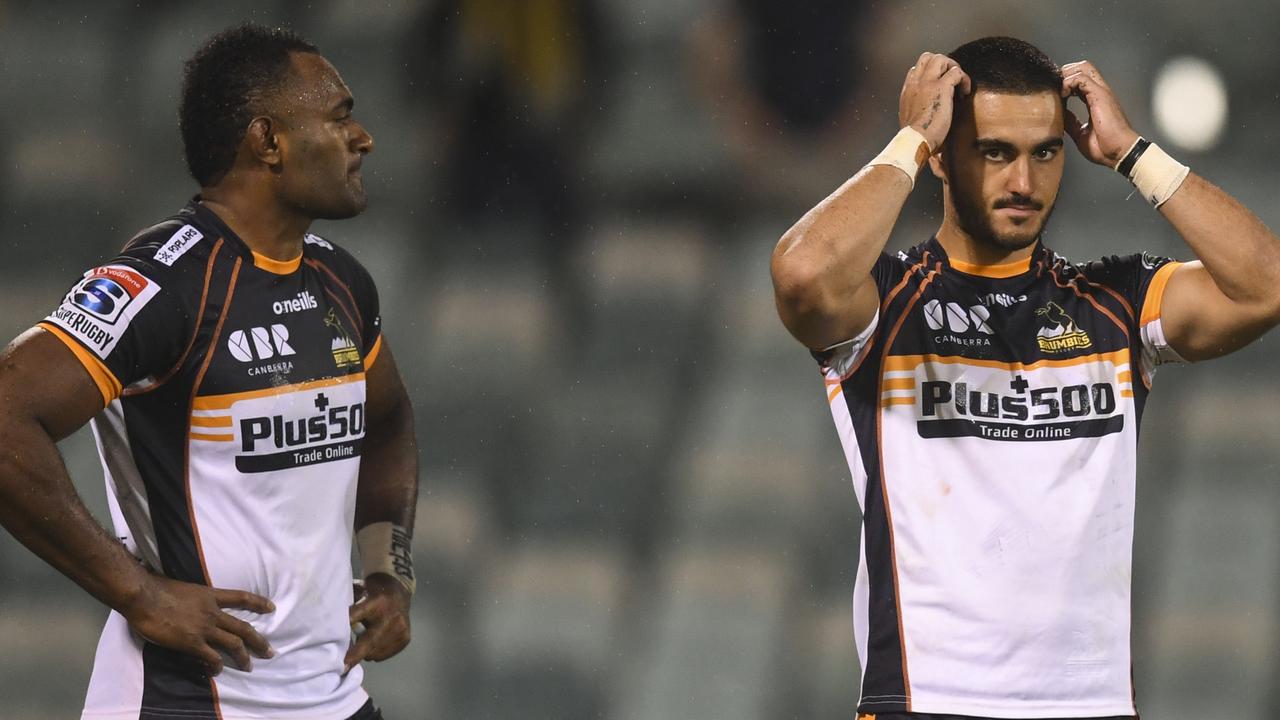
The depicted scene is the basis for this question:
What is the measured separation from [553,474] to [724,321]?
659 millimetres

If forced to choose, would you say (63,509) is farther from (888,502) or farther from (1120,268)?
(1120,268)

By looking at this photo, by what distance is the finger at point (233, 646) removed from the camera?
1969 mm

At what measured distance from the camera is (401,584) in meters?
2.36

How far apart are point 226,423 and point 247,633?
0.31 m

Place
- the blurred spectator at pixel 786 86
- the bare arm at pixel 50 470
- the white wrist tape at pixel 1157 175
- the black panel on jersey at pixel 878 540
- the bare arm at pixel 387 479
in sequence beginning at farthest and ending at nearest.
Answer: the blurred spectator at pixel 786 86 < the bare arm at pixel 387 479 < the white wrist tape at pixel 1157 175 < the black panel on jersey at pixel 878 540 < the bare arm at pixel 50 470

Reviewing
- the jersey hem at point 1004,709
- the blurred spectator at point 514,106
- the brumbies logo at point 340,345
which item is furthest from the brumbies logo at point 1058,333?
the blurred spectator at point 514,106

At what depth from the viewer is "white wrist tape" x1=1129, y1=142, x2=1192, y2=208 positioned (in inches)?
85.5

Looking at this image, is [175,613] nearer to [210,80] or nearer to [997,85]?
[210,80]

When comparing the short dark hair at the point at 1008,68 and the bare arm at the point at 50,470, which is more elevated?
the short dark hair at the point at 1008,68

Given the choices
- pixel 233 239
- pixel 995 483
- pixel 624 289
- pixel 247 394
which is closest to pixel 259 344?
pixel 247 394

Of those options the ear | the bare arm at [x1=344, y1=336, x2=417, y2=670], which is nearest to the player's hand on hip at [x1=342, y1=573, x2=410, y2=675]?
the bare arm at [x1=344, y1=336, x2=417, y2=670]

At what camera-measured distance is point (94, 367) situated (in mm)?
1893

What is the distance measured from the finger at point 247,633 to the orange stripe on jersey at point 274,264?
0.54 metres

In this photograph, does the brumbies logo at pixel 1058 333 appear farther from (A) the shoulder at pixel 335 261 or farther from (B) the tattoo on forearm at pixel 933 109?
(A) the shoulder at pixel 335 261
